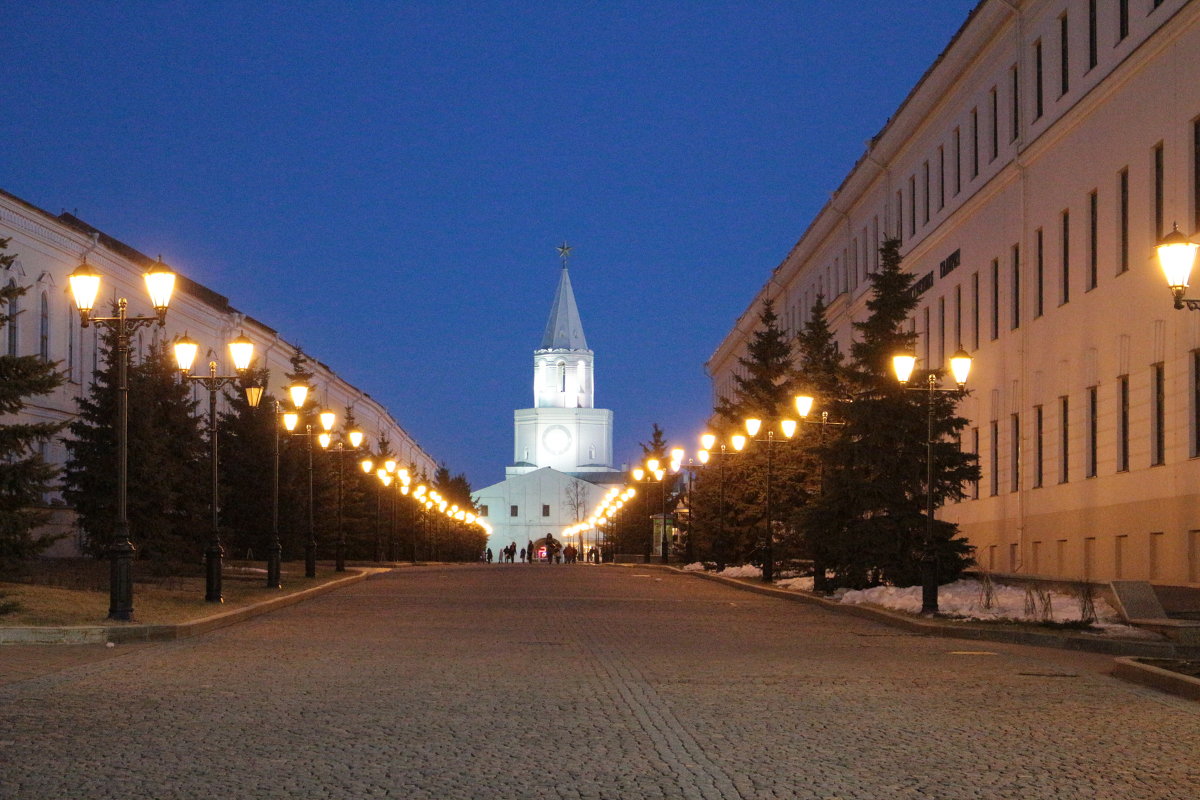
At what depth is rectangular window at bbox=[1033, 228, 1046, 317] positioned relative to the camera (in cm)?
3772

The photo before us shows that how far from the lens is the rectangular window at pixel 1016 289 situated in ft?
131

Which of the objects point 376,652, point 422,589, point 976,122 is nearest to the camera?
point 376,652

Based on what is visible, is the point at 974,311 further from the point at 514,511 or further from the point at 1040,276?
the point at 514,511

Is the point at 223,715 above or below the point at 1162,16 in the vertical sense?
below

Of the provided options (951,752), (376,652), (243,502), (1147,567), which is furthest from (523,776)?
(243,502)

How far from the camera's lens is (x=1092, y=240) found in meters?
34.1

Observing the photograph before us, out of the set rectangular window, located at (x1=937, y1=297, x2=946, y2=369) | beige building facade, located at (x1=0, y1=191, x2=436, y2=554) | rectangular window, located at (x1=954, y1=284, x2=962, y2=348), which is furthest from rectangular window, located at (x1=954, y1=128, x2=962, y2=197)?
beige building facade, located at (x1=0, y1=191, x2=436, y2=554)

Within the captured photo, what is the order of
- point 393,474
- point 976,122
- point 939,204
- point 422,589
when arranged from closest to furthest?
point 422,589 < point 976,122 < point 939,204 < point 393,474

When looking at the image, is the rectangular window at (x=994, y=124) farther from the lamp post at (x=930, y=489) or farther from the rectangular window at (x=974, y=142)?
the lamp post at (x=930, y=489)

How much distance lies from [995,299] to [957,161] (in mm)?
5847

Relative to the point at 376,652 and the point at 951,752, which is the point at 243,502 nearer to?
the point at 376,652

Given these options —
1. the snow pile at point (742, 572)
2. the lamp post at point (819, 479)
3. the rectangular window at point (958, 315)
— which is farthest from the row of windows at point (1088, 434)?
the snow pile at point (742, 572)

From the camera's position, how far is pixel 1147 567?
29922mm

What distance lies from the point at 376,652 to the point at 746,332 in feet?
231
